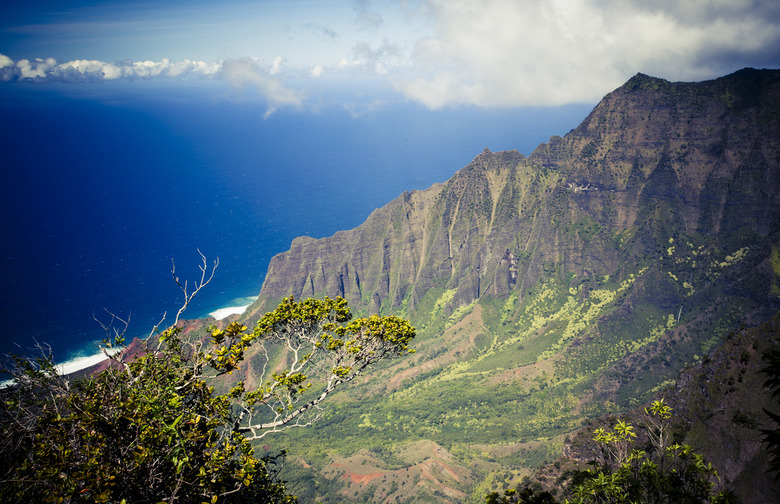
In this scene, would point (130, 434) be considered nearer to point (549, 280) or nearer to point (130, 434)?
point (130, 434)

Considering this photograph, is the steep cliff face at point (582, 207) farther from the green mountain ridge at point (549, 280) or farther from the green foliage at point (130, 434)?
the green foliage at point (130, 434)

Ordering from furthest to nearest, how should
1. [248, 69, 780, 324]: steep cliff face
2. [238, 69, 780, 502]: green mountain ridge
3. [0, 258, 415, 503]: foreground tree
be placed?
[248, 69, 780, 324]: steep cliff face
[238, 69, 780, 502]: green mountain ridge
[0, 258, 415, 503]: foreground tree

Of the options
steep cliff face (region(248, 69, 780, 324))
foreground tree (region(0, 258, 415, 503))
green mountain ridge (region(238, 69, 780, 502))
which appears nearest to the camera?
foreground tree (region(0, 258, 415, 503))

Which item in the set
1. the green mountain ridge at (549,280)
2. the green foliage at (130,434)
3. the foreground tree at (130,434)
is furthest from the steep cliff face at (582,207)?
the green foliage at (130,434)

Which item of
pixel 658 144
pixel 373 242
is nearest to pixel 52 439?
pixel 373 242

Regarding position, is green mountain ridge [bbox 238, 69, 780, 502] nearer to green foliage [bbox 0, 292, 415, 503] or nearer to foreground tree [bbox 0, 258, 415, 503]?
foreground tree [bbox 0, 258, 415, 503]

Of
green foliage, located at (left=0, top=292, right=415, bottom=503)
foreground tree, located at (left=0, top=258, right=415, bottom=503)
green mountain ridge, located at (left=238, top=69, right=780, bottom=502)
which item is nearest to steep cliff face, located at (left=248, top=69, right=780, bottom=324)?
green mountain ridge, located at (left=238, top=69, right=780, bottom=502)
